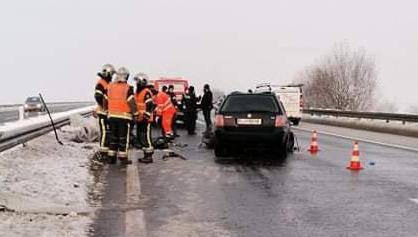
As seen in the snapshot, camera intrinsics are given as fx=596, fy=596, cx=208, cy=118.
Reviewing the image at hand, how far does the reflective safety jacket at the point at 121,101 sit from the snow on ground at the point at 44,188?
1.17 m

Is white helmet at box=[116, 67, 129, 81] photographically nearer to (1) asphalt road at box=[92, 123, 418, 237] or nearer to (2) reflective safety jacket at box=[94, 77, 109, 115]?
(2) reflective safety jacket at box=[94, 77, 109, 115]

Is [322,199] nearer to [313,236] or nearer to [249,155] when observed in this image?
[313,236]

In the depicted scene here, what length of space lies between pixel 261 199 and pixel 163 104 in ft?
32.7

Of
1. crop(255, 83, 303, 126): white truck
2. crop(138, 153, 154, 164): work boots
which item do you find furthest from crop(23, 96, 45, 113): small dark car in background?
crop(138, 153, 154, 164): work boots

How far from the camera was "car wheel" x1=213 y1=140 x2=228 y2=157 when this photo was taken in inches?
516

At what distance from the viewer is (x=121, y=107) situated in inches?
450

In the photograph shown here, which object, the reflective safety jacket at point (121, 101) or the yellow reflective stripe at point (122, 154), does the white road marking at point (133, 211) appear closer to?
the yellow reflective stripe at point (122, 154)

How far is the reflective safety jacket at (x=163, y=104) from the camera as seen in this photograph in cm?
1742

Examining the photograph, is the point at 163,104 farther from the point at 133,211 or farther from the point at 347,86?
the point at 347,86

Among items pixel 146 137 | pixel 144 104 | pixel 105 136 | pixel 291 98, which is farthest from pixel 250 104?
pixel 291 98

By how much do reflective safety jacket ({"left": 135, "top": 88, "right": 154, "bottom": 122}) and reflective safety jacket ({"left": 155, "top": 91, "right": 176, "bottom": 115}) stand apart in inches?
178

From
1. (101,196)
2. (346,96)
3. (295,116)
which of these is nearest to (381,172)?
(101,196)

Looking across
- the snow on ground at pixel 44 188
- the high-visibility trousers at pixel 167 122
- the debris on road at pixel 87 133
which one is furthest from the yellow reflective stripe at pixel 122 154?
the high-visibility trousers at pixel 167 122

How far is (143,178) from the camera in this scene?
996 cm
